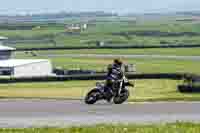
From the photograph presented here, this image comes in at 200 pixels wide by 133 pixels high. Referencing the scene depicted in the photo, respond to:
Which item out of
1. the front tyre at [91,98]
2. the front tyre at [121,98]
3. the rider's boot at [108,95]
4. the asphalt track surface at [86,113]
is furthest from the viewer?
the rider's boot at [108,95]

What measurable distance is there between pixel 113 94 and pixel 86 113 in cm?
385

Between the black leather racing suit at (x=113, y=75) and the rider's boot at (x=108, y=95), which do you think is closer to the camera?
the rider's boot at (x=108, y=95)

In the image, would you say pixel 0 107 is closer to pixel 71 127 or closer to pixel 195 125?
pixel 71 127

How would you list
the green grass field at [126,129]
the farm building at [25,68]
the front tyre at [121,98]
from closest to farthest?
the green grass field at [126,129]
the front tyre at [121,98]
the farm building at [25,68]

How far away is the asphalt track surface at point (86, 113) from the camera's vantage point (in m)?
18.8

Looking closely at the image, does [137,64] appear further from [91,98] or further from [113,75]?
[91,98]

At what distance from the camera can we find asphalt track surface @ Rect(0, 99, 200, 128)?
1881cm

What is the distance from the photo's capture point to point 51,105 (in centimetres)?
2334

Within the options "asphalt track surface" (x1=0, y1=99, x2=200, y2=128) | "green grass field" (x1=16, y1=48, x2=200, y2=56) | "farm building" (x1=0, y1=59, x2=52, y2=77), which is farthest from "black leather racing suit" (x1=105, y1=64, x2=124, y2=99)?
"green grass field" (x1=16, y1=48, x2=200, y2=56)

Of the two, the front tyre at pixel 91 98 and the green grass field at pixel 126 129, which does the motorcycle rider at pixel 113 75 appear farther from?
the green grass field at pixel 126 129

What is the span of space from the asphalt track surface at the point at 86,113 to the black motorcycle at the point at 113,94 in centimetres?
25

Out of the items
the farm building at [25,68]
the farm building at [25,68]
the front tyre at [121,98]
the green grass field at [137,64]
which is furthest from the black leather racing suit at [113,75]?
the green grass field at [137,64]

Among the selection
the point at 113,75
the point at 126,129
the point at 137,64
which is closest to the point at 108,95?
the point at 113,75

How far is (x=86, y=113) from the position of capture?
68.7 ft
